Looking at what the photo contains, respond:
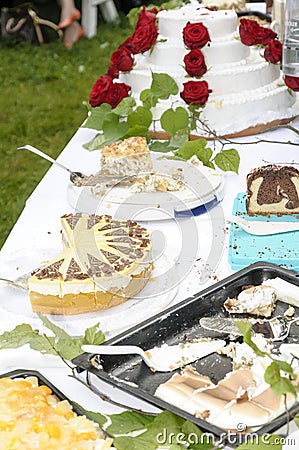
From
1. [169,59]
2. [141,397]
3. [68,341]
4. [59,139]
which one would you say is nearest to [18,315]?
[68,341]

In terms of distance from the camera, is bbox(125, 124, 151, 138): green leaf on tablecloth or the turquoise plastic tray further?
bbox(125, 124, 151, 138): green leaf on tablecloth

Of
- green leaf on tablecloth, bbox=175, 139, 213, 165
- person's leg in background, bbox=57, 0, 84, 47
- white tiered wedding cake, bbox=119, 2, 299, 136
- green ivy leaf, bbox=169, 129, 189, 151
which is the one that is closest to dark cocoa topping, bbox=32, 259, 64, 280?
green leaf on tablecloth, bbox=175, 139, 213, 165

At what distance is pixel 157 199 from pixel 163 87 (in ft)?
1.43

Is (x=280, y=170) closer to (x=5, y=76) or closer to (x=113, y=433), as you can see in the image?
(x=113, y=433)

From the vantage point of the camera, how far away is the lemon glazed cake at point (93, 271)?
1.10 meters

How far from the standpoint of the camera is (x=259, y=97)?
190 centimetres

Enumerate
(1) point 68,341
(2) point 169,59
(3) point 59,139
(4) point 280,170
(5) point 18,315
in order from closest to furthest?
(1) point 68,341 < (5) point 18,315 < (4) point 280,170 < (2) point 169,59 < (3) point 59,139

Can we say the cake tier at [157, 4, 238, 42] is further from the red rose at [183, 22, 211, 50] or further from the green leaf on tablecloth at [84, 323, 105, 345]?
the green leaf on tablecloth at [84, 323, 105, 345]

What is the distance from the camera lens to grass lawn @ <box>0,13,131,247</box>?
3.46 m

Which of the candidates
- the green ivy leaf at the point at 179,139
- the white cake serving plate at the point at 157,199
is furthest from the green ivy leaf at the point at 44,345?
the green ivy leaf at the point at 179,139

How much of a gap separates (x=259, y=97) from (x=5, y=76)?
3.44m

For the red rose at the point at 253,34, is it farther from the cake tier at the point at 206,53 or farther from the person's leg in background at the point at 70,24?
the person's leg in background at the point at 70,24

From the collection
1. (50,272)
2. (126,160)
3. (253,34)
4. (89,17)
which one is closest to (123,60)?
(253,34)

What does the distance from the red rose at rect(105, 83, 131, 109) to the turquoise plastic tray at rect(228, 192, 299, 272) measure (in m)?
0.62
